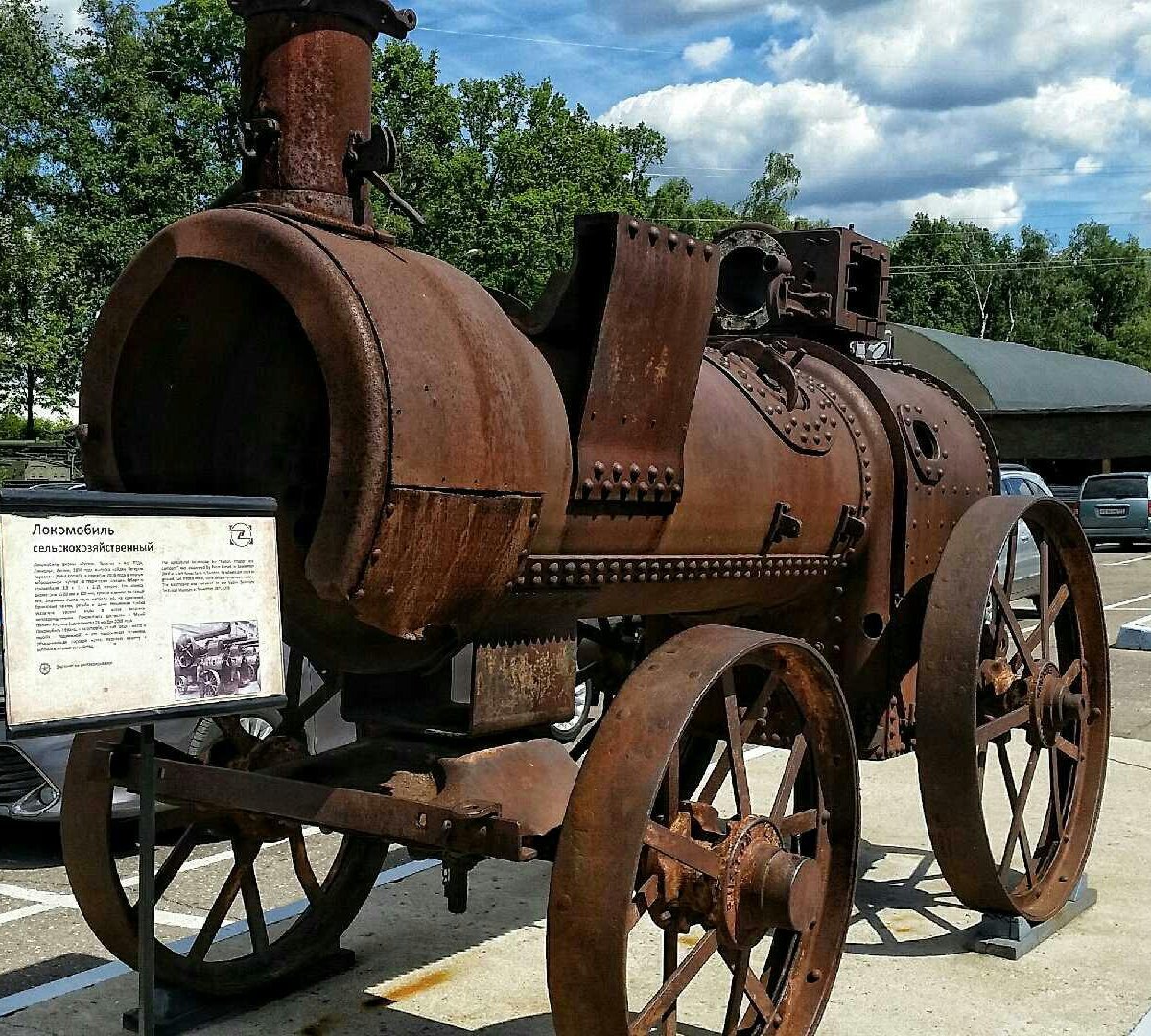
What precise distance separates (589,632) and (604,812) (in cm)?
218

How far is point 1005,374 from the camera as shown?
33.3 meters

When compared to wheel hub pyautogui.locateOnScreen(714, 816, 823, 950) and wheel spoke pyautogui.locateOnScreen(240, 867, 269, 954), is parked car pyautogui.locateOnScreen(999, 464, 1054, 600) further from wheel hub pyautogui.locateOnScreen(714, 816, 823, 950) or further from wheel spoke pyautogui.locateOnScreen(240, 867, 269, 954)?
wheel hub pyautogui.locateOnScreen(714, 816, 823, 950)

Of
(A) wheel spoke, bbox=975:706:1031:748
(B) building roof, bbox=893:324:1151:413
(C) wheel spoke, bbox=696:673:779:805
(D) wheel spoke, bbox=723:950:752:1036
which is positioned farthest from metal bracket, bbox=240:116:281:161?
(B) building roof, bbox=893:324:1151:413

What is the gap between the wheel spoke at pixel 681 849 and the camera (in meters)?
2.93

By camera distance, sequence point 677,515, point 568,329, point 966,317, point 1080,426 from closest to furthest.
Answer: point 568,329 → point 677,515 → point 1080,426 → point 966,317

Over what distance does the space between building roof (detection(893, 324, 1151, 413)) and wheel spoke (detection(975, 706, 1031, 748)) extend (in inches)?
982

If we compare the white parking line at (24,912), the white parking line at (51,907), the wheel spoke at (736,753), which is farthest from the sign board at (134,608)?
the white parking line at (24,912)

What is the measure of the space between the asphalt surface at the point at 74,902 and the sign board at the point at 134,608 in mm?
1736

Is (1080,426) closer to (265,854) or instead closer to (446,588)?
(265,854)

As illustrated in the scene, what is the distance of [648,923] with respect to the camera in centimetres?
485

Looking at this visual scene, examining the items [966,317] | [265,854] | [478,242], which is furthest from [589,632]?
[966,317]

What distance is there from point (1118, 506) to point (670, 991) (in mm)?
22808

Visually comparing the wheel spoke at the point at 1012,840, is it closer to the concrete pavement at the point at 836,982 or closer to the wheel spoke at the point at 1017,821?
the wheel spoke at the point at 1017,821


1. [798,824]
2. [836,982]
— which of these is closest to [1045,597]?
[836,982]
